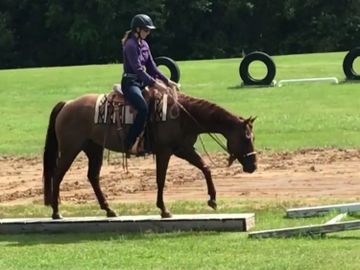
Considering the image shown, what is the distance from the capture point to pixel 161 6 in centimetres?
6600

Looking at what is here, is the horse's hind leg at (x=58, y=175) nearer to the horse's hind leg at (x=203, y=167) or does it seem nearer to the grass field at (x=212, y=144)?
the grass field at (x=212, y=144)

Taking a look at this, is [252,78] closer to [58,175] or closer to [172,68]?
[172,68]

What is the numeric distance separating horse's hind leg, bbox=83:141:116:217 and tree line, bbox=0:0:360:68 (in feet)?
171

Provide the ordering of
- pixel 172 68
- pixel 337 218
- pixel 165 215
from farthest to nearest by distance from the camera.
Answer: pixel 172 68
pixel 165 215
pixel 337 218

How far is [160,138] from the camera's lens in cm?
1159

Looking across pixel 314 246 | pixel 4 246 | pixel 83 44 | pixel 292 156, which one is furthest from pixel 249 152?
pixel 83 44

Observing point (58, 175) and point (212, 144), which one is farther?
point (212, 144)

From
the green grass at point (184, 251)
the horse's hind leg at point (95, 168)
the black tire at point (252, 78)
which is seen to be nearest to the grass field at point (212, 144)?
the green grass at point (184, 251)

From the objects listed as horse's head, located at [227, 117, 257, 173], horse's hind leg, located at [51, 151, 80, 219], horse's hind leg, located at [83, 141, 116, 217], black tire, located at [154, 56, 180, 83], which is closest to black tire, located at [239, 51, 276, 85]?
black tire, located at [154, 56, 180, 83]

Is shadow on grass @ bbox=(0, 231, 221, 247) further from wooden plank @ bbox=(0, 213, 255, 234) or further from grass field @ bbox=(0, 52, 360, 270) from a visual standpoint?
wooden plank @ bbox=(0, 213, 255, 234)

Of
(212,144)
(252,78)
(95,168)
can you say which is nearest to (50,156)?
(95,168)

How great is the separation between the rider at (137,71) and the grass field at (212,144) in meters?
1.46

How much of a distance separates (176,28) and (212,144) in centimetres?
4708

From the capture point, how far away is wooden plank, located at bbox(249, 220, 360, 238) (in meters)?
10.0
